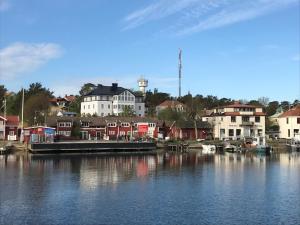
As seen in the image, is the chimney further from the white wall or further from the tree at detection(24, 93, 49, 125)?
the white wall

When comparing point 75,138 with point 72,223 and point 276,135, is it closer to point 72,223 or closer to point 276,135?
point 276,135

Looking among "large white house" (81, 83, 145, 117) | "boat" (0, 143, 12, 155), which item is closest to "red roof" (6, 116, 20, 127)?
"boat" (0, 143, 12, 155)

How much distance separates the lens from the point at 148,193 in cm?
3950

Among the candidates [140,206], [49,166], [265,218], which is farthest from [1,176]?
[265,218]

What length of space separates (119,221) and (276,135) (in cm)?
9007

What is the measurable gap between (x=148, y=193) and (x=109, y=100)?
8422cm

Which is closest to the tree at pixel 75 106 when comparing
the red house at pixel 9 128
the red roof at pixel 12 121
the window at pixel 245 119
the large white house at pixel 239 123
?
the red roof at pixel 12 121

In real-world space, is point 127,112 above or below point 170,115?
above

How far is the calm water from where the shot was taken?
30.8 m

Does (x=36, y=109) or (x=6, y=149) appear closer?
(x=6, y=149)

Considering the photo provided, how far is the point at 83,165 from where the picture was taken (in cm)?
6075

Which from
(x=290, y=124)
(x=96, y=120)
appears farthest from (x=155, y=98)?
(x=96, y=120)

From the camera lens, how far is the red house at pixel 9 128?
86.9m

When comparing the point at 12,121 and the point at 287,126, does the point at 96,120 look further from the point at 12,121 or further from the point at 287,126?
the point at 287,126
